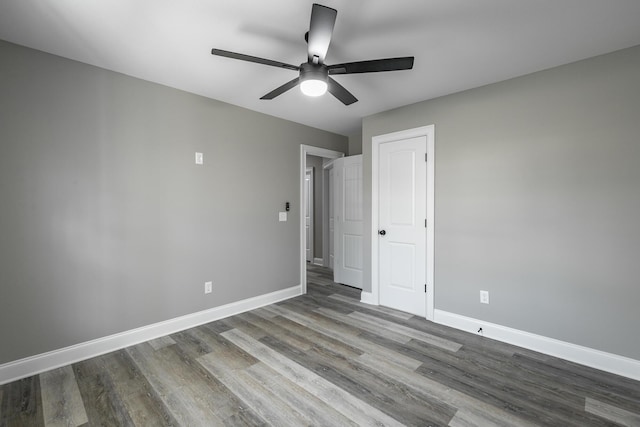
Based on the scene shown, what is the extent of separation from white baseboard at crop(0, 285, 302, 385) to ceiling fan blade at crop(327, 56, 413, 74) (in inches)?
109

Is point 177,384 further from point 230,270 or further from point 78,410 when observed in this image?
point 230,270

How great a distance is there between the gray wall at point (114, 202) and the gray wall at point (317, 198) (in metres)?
2.52

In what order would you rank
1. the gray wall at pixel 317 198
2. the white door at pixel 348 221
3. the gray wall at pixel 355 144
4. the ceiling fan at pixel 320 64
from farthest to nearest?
the gray wall at pixel 317 198, the gray wall at pixel 355 144, the white door at pixel 348 221, the ceiling fan at pixel 320 64

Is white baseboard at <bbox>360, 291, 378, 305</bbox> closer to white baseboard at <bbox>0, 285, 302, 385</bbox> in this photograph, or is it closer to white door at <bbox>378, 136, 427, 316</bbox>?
white door at <bbox>378, 136, 427, 316</bbox>

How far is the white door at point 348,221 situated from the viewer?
14.4ft

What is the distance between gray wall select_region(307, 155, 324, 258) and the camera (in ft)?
20.2

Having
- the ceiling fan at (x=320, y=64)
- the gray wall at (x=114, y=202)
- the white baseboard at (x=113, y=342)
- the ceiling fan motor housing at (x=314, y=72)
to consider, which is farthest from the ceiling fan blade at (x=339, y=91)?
the white baseboard at (x=113, y=342)

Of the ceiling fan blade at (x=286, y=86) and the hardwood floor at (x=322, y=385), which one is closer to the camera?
the hardwood floor at (x=322, y=385)

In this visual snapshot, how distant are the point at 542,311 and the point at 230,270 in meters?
3.18

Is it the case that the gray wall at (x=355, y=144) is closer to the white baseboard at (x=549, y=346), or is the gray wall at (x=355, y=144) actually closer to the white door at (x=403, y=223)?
the white door at (x=403, y=223)

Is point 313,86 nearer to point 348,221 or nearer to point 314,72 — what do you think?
point 314,72

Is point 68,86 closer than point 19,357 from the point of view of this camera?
No

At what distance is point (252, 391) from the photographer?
1.98 metres

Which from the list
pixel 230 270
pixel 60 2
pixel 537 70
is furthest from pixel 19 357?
pixel 537 70
